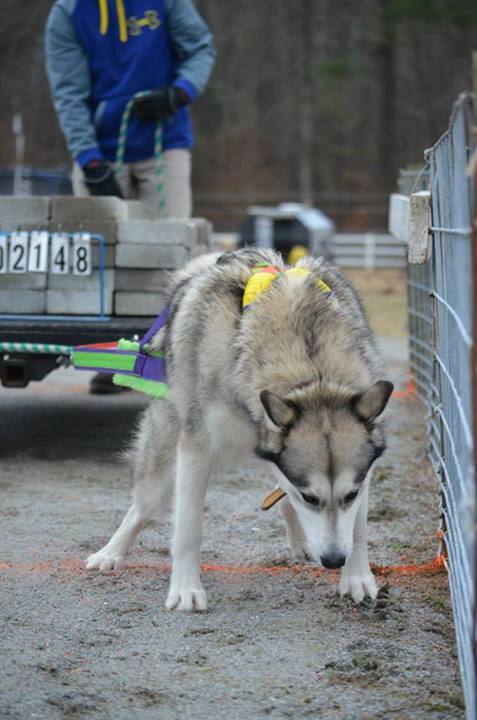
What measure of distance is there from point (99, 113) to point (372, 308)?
33.4ft

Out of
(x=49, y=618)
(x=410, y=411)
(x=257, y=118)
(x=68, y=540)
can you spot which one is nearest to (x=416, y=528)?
(x=68, y=540)

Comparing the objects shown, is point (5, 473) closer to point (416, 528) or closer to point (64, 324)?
point (64, 324)

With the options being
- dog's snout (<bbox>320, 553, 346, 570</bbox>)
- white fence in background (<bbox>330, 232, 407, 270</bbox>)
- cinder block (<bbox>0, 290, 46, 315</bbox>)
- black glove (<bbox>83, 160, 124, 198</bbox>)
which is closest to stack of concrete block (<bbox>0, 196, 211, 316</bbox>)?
cinder block (<bbox>0, 290, 46, 315</bbox>)

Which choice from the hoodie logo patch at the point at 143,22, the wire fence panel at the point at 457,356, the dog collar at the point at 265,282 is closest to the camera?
the wire fence panel at the point at 457,356

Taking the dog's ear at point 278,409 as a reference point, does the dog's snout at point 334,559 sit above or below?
below

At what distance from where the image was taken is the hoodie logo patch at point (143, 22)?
7.17 meters

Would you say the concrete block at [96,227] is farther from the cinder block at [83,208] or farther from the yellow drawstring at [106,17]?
the yellow drawstring at [106,17]

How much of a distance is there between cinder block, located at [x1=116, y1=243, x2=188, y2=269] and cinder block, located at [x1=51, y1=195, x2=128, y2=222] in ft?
0.68

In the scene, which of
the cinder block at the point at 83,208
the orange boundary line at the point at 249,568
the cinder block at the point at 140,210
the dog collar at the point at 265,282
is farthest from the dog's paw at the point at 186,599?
the cinder block at the point at 140,210

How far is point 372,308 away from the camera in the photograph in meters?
17.0

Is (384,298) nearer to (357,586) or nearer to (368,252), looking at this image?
(368,252)

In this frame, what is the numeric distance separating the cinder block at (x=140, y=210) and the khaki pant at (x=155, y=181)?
48mm

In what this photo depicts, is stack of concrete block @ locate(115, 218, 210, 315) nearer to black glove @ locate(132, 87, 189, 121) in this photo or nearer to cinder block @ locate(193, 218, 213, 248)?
cinder block @ locate(193, 218, 213, 248)

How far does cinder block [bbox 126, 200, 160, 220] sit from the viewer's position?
7.03 metres
